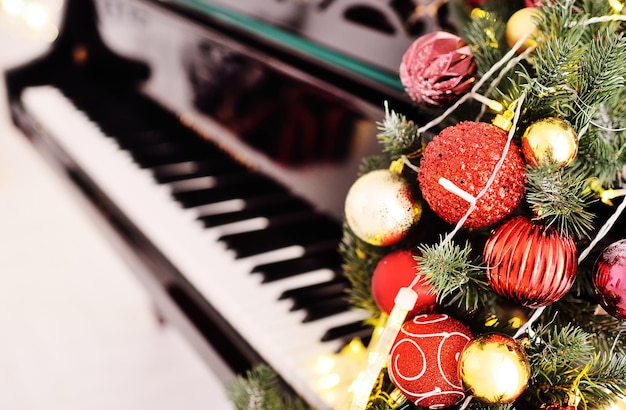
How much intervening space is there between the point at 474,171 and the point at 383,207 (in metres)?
0.12

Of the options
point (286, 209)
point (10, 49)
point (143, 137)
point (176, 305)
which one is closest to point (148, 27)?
point (143, 137)

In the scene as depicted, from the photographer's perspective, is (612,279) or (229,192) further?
(229,192)

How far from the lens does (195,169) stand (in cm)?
141

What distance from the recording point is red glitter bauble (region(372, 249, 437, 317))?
2.11 feet

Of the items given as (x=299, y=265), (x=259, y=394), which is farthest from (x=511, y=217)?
(x=299, y=265)

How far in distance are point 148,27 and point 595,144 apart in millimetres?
1306

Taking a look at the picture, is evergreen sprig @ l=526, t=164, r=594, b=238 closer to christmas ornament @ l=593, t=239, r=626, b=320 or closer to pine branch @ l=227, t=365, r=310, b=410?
christmas ornament @ l=593, t=239, r=626, b=320

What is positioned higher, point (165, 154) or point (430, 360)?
point (430, 360)

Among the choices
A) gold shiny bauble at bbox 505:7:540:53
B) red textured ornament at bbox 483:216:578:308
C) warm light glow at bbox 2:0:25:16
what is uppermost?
gold shiny bauble at bbox 505:7:540:53

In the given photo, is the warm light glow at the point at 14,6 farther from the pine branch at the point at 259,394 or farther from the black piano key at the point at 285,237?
the pine branch at the point at 259,394

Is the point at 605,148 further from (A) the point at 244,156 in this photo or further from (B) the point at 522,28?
(A) the point at 244,156

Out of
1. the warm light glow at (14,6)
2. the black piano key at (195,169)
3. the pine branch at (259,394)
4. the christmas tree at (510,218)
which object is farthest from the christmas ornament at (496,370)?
the warm light glow at (14,6)

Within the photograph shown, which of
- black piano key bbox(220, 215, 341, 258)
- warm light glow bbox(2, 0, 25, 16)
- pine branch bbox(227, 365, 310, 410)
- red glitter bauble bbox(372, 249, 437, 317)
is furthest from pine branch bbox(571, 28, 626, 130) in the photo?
warm light glow bbox(2, 0, 25, 16)

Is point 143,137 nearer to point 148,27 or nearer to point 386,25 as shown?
point 148,27
